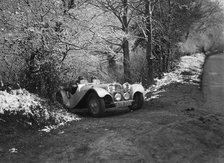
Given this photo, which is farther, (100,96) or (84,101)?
(84,101)

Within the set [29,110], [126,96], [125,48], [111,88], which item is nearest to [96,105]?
[111,88]

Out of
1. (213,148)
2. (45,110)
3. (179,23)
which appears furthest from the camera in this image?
(179,23)

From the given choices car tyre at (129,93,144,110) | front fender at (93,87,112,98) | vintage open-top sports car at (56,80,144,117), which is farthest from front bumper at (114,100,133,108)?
car tyre at (129,93,144,110)

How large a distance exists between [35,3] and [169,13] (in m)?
10.3

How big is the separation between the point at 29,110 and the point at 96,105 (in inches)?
80.3

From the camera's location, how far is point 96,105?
8.32 meters

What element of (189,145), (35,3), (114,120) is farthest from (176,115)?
(35,3)

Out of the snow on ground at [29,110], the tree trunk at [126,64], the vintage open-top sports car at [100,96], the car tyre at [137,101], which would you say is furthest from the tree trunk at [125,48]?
the snow on ground at [29,110]

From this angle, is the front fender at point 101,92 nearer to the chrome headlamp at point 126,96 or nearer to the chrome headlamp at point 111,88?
the chrome headlamp at point 111,88

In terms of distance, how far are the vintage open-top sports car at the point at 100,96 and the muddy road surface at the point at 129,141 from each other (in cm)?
73

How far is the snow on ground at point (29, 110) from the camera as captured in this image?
6586 mm

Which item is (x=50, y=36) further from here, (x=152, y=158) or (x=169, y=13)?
(x=169, y=13)

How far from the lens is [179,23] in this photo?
1939 centimetres

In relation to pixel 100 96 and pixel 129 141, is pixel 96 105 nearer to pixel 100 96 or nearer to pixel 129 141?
pixel 100 96
